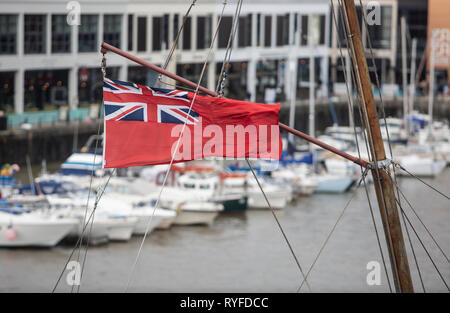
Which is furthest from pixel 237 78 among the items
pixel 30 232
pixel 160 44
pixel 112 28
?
pixel 30 232

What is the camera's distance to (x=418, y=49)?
55.4m

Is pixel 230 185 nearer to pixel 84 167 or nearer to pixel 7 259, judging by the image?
pixel 84 167

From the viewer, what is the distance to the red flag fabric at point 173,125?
342 inches

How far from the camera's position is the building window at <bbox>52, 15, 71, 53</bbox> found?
1599 inches

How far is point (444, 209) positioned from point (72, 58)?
18312mm

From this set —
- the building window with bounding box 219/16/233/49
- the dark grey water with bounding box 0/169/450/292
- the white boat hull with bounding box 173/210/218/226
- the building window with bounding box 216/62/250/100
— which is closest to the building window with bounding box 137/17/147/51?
the building window with bounding box 219/16/233/49

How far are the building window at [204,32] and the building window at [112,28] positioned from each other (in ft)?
13.5

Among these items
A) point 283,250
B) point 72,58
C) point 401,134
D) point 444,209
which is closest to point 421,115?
point 401,134

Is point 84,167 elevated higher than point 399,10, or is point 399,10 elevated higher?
point 399,10

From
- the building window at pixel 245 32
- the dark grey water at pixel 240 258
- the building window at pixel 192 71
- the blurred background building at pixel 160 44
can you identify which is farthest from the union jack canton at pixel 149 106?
the building window at pixel 245 32

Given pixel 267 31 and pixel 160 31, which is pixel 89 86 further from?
pixel 267 31

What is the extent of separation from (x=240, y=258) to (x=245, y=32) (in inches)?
1068

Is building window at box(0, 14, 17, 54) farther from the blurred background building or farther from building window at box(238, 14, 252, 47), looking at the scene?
building window at box(238, 14, 252, 47)

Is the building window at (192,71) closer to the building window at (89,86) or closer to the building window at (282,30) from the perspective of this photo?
the building window at (89,86)
